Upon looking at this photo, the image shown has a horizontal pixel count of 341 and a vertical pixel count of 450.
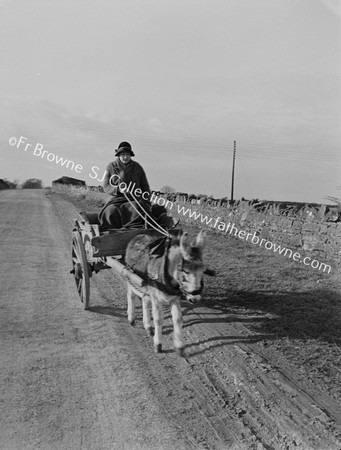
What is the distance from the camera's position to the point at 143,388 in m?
4.35

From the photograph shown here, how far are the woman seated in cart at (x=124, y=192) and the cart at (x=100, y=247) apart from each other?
276 mm

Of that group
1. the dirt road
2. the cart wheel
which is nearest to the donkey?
the dirt road

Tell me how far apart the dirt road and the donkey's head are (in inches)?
41.8

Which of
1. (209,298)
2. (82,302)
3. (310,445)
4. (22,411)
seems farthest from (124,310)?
(310,445)

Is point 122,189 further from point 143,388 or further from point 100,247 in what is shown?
point 143,388

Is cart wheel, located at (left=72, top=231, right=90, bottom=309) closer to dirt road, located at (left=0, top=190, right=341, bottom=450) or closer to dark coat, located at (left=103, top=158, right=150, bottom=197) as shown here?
dirt road, located at (left=0, top=190, right=341, bottom=450)

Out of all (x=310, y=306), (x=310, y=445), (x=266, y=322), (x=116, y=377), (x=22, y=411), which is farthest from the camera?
(x=310, y=306)

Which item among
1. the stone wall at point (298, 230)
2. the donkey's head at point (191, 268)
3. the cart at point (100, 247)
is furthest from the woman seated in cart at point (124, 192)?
the stone wall at point (298, 230)

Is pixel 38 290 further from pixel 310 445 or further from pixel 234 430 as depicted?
pixel 310 445

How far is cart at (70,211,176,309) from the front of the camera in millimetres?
5879

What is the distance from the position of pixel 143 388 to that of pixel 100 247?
220 cm

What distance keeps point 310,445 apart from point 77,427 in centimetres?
191

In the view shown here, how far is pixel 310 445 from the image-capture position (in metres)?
3.49

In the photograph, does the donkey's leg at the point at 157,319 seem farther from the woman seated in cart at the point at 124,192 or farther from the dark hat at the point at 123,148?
the dark hat at the point at 123,148
